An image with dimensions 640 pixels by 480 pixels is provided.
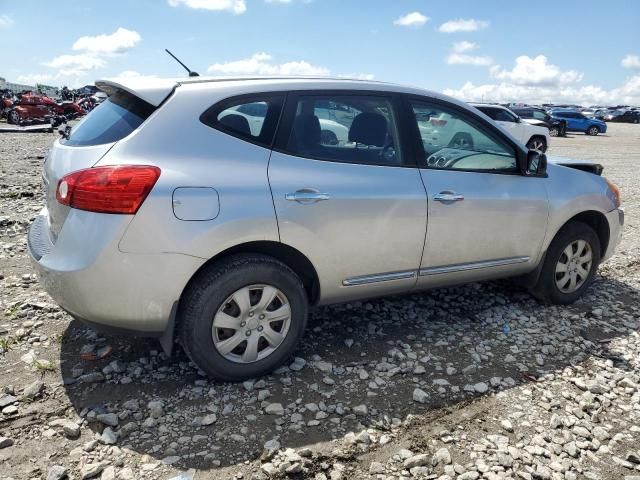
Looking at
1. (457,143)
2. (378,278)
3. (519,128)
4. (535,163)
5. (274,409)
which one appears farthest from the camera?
(519,128)

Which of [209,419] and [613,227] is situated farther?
[613,227]

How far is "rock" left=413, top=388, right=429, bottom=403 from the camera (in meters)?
3.04

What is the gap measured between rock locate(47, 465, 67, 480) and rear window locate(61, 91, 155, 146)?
167 centimetres

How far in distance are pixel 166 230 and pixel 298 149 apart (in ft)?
3.09

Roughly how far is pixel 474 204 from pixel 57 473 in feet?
9.76

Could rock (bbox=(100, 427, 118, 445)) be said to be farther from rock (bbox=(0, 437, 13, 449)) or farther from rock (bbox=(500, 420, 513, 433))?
rock (bbox=(500, 420, 513, 433))

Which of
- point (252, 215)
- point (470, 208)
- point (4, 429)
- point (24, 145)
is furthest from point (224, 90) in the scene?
point (24, 145)

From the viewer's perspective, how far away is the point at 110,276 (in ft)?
8.64

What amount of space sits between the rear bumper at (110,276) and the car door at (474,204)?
5.59 feet

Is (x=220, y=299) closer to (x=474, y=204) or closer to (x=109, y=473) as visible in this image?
(x=109, y=473)

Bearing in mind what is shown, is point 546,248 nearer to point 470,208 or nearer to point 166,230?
point 470,208

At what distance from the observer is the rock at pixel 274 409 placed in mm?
2857

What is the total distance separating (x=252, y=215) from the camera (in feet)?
9.29

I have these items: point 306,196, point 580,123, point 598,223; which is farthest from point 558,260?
point 580,123
